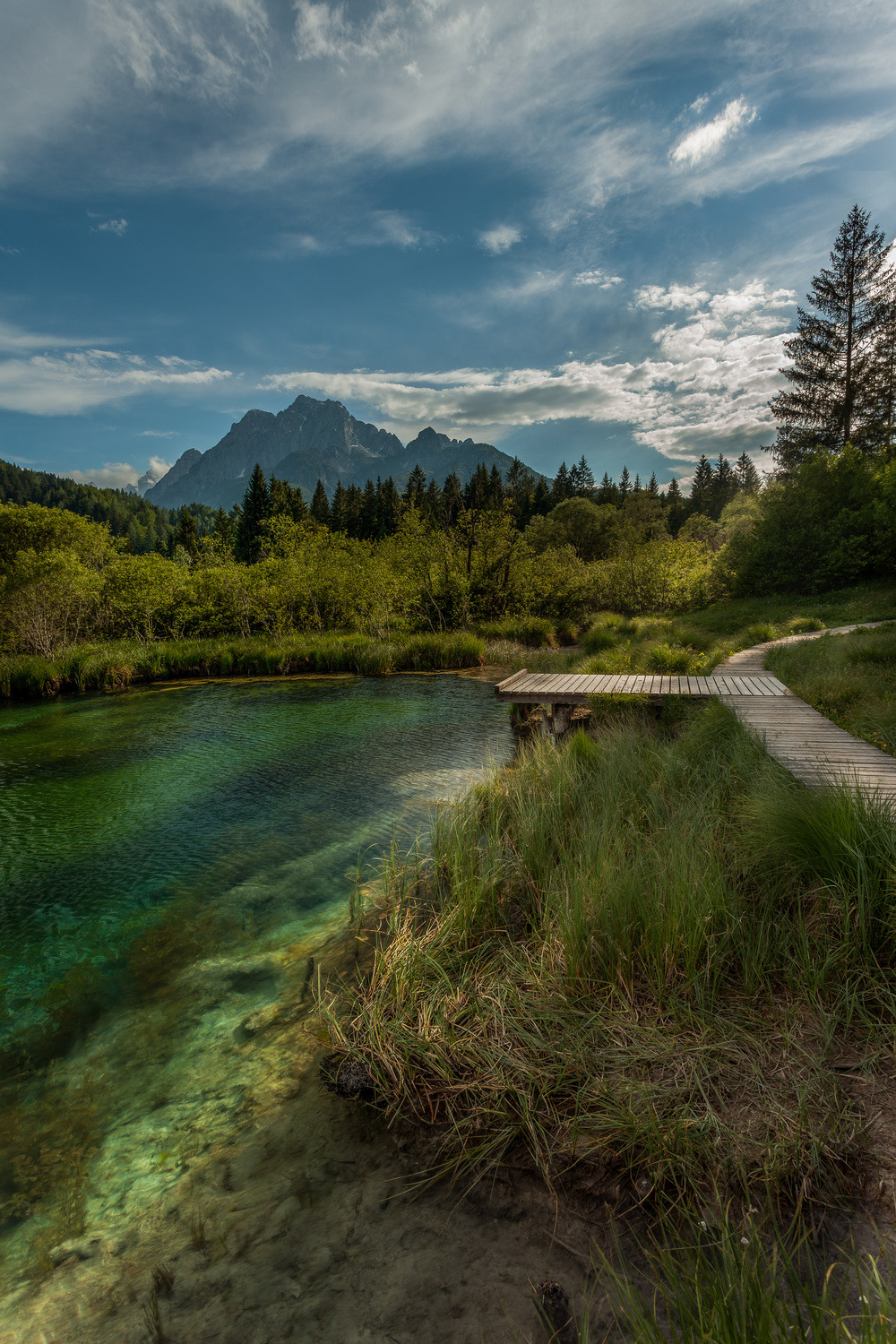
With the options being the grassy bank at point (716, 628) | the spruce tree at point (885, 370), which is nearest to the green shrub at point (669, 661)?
the grassy bank at point (716, 628)

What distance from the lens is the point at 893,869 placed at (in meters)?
2.90

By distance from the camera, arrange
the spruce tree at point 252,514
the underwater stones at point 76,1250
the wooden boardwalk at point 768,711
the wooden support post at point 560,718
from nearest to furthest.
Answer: the underwater stones at point 76,1250 → the wooden boardwalk at point 768,711 → the wooden support post at point 560,718 → the spruce tree at point 252,514

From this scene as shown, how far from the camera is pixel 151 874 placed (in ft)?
20.1

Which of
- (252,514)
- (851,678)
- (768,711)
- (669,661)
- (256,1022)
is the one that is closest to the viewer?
(256,1022)

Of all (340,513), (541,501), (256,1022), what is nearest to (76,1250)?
(256,1022)

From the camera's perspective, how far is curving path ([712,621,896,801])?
4535 mm

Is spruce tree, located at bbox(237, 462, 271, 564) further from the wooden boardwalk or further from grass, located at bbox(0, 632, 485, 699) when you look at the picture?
the wooden boardwalk

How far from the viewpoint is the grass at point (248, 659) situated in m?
18.0

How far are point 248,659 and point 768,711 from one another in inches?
658

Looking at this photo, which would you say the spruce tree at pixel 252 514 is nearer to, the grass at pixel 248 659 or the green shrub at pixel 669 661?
the grass at pixel 248 659

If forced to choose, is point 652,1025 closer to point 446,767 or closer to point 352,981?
point 352,981

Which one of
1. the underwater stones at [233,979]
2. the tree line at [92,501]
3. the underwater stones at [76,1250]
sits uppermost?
the tree line at [92,501]

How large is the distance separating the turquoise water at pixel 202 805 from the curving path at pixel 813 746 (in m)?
3.86

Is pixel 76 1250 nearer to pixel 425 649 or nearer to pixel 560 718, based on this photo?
pixel 560 718
